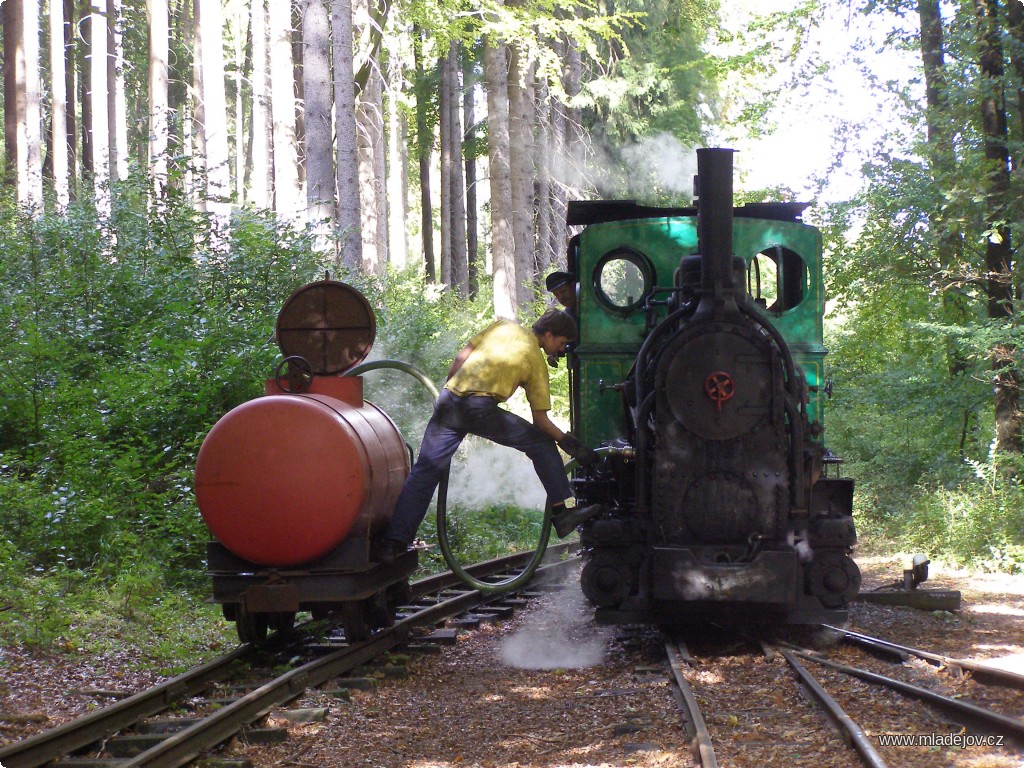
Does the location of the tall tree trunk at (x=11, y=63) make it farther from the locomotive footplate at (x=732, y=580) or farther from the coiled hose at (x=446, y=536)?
the locomotive footplate at (x=732, y=580)

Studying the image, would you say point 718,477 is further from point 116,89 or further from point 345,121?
point 116,89

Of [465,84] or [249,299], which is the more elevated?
[465,84]

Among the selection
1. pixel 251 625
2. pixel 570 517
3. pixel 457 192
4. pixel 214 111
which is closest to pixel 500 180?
pixel 214 111

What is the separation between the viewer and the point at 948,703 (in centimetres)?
486

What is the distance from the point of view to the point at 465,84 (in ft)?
105

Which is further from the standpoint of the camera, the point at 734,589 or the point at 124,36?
the point at 124,36

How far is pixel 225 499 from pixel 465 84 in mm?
27541

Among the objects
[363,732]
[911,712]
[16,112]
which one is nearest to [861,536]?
[911,712]

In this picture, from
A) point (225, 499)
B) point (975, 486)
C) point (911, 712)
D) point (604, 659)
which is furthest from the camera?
point (975, 486)

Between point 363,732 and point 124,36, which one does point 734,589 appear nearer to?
point 363,732

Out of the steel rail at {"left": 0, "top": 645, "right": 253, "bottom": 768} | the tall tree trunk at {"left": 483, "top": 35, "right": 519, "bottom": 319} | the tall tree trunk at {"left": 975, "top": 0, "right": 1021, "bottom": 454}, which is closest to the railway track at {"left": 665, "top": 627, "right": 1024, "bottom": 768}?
the steel rail at {"left": 0, "top": 645, "right": 253, "bottom": 768}

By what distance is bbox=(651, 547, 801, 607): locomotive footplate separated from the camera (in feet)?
21.5

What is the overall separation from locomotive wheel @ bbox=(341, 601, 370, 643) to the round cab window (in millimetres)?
3027

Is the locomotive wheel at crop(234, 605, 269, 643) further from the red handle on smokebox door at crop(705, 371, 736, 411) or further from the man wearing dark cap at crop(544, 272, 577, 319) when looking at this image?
the man wearing dark cap at crop(544, 272, 577, 319)
